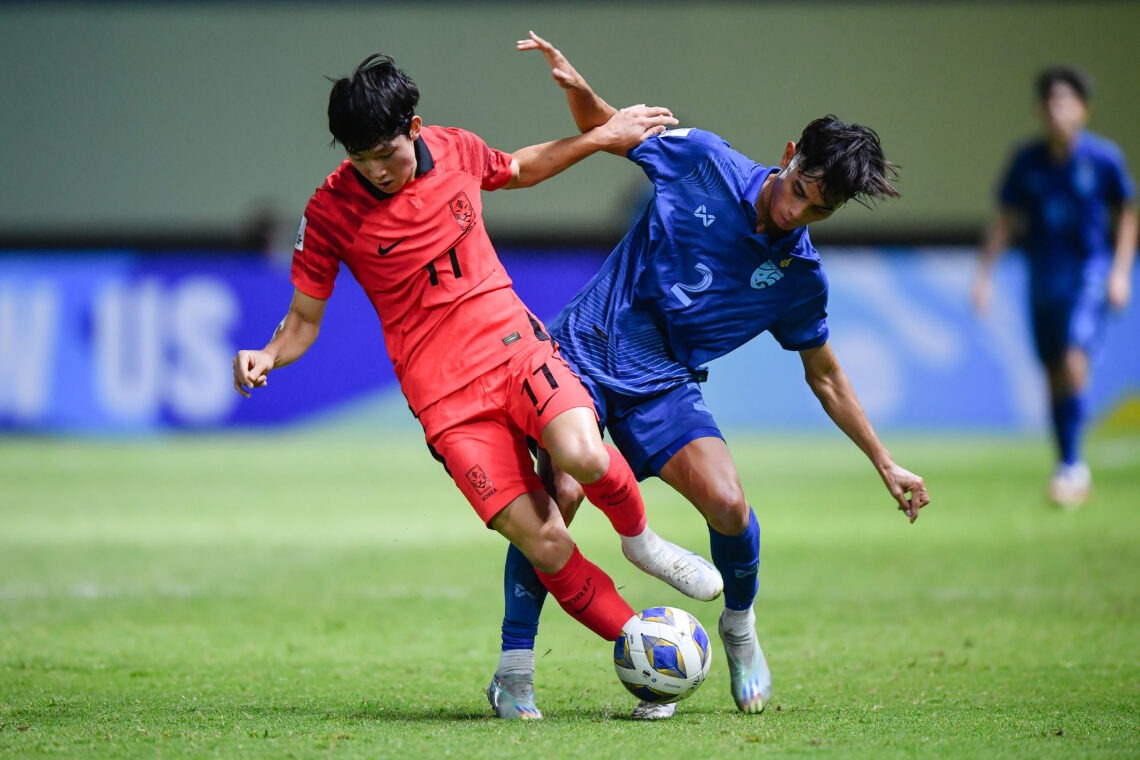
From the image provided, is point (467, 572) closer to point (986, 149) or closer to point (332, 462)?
point (332, 462)

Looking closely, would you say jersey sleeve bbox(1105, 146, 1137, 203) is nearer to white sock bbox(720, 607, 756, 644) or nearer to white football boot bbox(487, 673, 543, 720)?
white sock bbox(720, 607, 756, 644)

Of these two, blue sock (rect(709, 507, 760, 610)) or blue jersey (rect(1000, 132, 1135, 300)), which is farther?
blue jersey (rect(1000, 132, 1135, 300))

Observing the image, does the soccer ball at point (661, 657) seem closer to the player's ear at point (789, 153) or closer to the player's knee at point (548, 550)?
the player's knee at point (548, 550)

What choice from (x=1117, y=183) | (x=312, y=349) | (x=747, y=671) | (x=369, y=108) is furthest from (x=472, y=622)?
(x=312, y=349)

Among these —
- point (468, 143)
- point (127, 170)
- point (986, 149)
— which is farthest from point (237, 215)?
point (468, 143)

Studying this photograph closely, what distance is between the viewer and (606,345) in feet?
15.8

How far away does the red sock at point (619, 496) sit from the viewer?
4.26 metres

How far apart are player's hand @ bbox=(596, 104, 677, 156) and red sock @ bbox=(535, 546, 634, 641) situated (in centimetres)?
141

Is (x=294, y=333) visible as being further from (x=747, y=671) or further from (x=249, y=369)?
(x=747, y=671)

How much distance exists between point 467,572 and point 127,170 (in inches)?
597

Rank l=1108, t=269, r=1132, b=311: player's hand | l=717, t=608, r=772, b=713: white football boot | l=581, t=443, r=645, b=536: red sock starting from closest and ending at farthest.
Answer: l=581, t=443, r=645, b=536: red sock, l=717, t=608, r=772, b=713: white football boot, l=1108, t=269, r=1132, b=311: player's hand

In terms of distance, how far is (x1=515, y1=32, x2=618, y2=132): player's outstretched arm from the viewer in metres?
4.72

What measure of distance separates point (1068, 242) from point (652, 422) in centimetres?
640

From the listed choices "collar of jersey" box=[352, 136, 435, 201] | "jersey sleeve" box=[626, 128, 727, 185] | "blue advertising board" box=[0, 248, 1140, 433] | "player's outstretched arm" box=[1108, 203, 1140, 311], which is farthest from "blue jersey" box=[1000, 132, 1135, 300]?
"collar of jersey" box=[352, 136, 435, 201]
